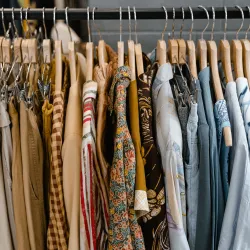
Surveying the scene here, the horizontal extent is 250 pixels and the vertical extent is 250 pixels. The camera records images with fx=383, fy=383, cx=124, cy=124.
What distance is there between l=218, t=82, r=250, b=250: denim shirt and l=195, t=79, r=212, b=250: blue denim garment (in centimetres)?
3

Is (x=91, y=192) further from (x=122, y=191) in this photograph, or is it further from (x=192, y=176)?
(x=192, y=176)

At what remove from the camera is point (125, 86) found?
25.5 inches

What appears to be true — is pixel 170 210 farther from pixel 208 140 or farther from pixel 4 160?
pixel 4 160

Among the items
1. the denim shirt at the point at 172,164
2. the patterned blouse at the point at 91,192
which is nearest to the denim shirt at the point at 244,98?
the denim shirt at the point at 172,164

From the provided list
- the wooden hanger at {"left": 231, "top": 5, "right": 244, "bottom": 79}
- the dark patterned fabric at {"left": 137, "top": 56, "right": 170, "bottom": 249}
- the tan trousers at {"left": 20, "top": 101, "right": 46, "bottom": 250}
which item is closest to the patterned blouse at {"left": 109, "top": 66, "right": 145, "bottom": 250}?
the dark patterned fabric at {"left": 137, "top": 56, "right": 170, "bottom": 249}

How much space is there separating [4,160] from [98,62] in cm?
26

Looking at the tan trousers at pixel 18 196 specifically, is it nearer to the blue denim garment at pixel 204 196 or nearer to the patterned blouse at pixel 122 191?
the patterned blouse at pixel 122 191

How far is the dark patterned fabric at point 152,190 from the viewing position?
64cm

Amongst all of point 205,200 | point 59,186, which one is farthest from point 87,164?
point 205,200

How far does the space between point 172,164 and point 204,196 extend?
77 millimetres

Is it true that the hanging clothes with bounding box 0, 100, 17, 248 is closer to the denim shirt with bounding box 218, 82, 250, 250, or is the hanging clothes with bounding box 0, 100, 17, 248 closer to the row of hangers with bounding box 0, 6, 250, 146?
the row of hangers with bounding box 0, 6, 250, 146

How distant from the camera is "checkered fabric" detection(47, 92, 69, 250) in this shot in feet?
2.11

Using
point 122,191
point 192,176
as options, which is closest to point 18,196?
point 122,191

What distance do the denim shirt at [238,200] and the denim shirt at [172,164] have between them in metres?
0.07
